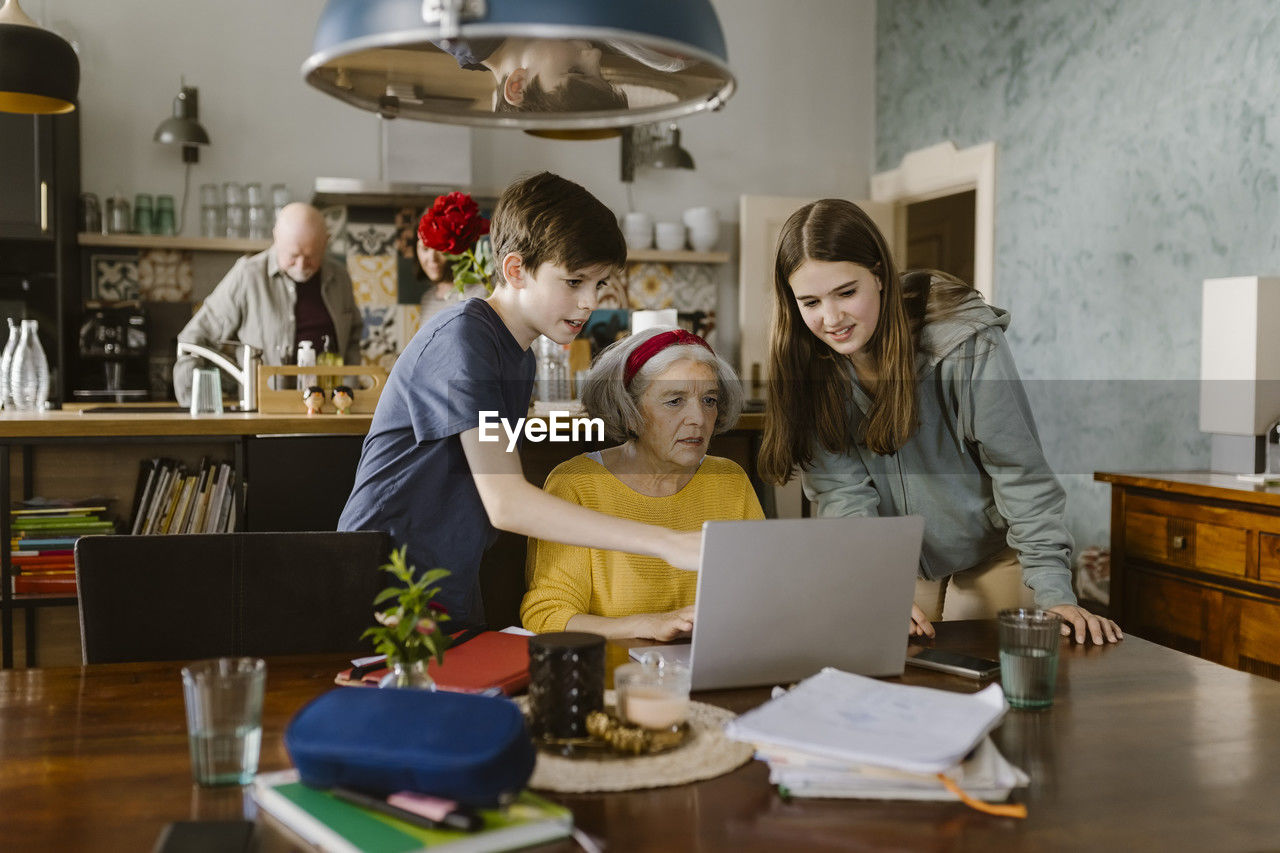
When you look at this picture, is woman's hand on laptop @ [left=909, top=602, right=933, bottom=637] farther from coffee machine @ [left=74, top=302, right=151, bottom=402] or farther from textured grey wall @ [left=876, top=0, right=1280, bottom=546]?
coffee machine @ [left=74, top=302, right=151, bottom=402]

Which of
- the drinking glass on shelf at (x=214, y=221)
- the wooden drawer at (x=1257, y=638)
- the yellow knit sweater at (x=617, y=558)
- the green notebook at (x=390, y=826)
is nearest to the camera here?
the green notebook at (x=390, y=826)

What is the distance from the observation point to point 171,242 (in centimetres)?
490

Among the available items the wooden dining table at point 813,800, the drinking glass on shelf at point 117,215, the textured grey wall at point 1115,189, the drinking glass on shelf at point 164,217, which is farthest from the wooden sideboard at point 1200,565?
the drinking glass on shelf at point 117,215

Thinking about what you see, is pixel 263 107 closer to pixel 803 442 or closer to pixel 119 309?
pixel 119 309

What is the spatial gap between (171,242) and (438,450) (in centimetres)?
382

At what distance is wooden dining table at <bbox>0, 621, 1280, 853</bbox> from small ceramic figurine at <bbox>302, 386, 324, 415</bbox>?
142cm

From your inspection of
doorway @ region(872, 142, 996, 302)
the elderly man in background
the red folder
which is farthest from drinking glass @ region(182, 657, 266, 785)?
doorway @ region(872, 142, 996, 302)

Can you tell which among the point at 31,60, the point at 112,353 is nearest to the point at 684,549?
the point at 31,60

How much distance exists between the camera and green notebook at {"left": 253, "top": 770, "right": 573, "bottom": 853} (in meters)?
A: 0.84

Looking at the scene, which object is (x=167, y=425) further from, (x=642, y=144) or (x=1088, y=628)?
(x=642, y=144)

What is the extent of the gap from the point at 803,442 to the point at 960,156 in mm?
3456

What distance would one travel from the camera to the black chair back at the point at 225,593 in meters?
1.55

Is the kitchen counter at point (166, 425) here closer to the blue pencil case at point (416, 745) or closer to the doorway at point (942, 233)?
the blue pencil case at point (416, 745)

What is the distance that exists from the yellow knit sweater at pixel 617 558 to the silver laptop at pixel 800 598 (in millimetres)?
442
